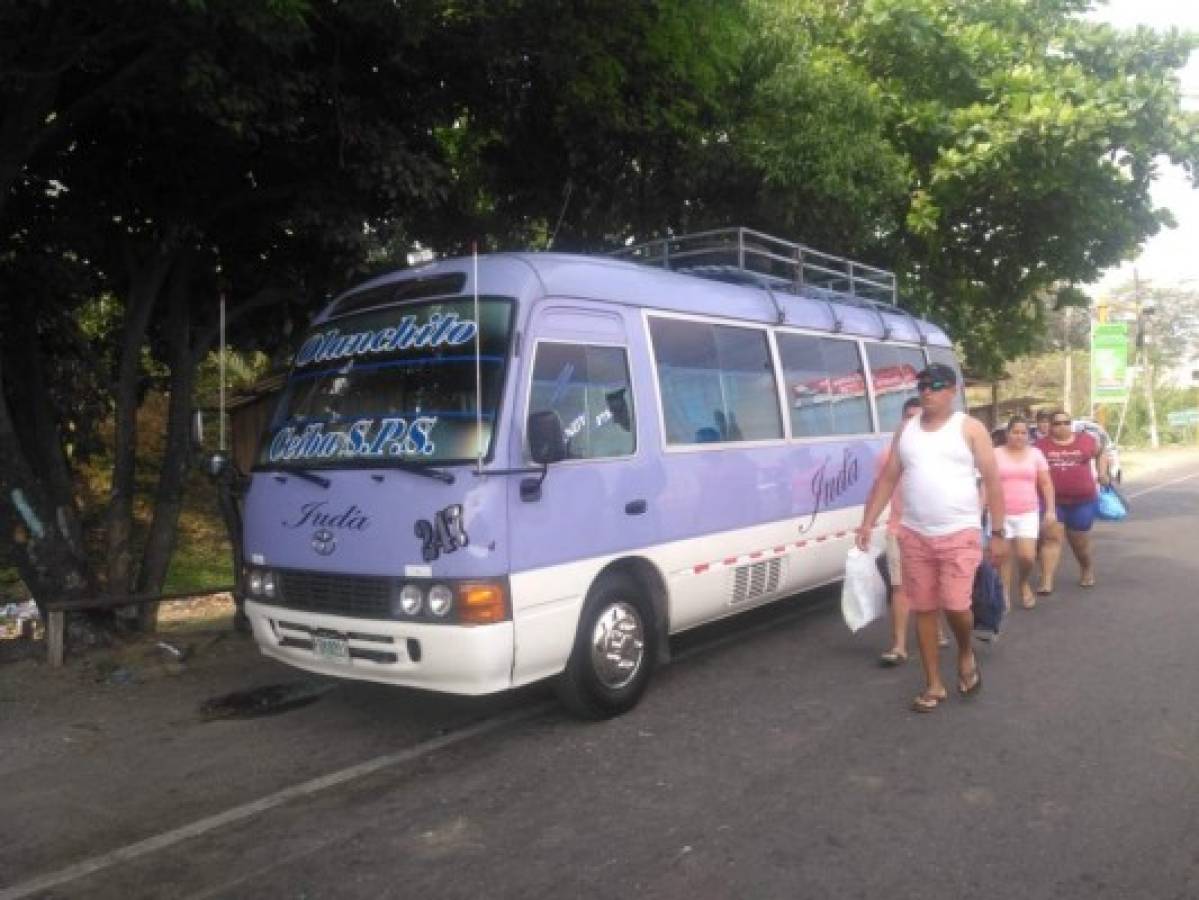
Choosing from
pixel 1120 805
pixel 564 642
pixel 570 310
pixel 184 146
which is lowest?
pixel 1120 805

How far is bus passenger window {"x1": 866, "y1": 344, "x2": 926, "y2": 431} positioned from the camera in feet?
27.7

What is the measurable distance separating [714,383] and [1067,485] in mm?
4355

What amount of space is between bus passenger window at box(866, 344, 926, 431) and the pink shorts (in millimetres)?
3234

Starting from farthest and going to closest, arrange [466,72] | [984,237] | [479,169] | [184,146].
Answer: [984,237] < [479,169] < [466,72] < [184,146]

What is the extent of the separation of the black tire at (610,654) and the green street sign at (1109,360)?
25086 mm

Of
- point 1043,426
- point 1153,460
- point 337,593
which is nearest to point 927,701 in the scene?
point 337,593

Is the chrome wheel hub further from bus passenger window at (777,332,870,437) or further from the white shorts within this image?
the white shorts

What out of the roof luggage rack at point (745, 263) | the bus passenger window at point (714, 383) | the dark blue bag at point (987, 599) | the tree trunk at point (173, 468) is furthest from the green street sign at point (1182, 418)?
the tree trunk at point (173, 468)

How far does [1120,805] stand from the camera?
401 centimetres

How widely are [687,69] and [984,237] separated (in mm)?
7036

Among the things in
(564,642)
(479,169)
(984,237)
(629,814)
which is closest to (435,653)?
(564,642)

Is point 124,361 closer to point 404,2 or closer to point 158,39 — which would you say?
point 158,39

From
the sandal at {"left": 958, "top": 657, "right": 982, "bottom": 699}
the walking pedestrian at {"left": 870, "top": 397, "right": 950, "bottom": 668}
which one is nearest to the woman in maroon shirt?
the walking pedestrian at {"left": 870, "top": 397, "right": 950, "bottom": 668}

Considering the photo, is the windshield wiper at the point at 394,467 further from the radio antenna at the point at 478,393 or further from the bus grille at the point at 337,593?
the bus grille at the point at 337,593
